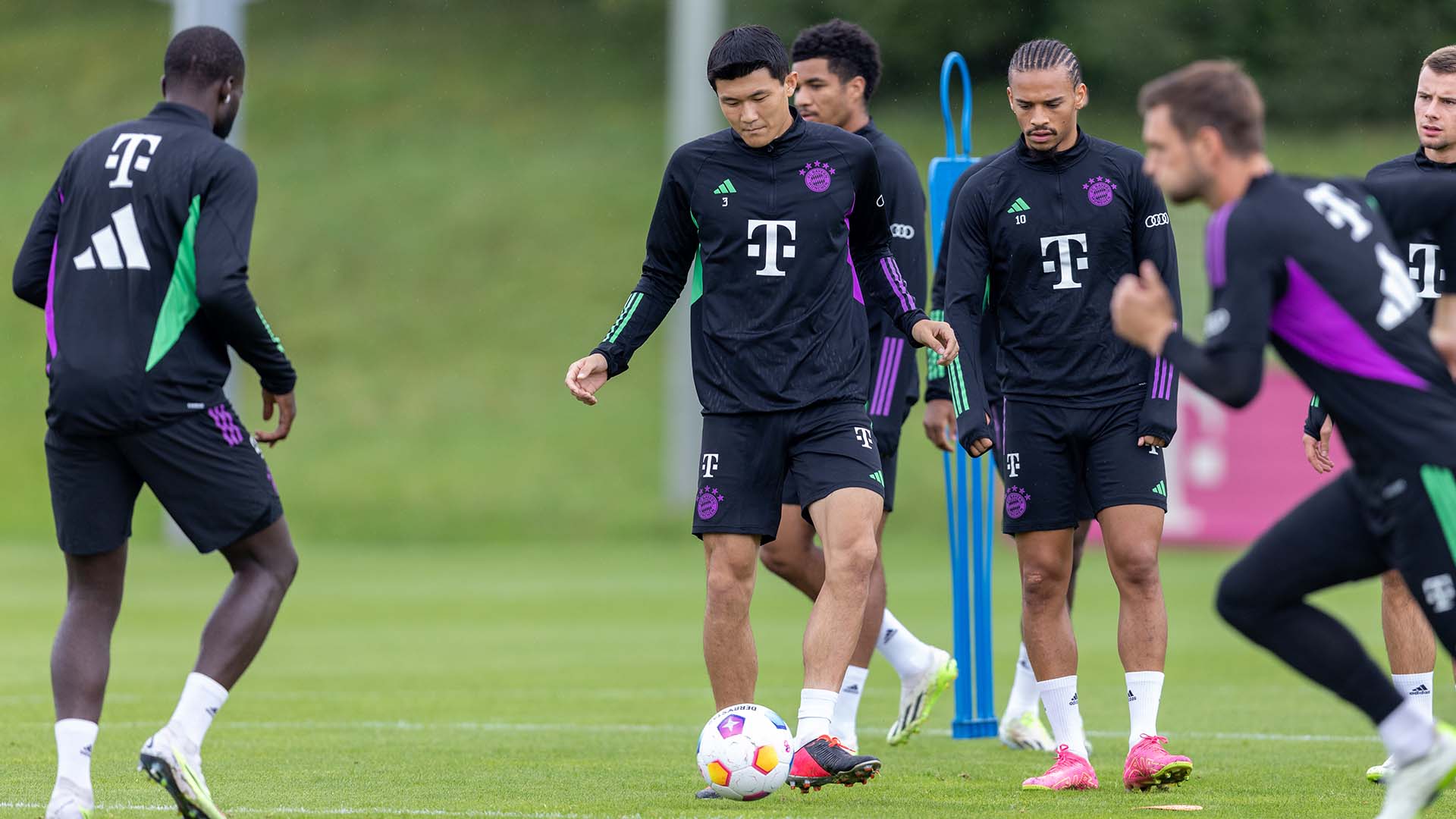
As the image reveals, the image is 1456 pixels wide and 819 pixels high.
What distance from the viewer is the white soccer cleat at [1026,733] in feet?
26.8

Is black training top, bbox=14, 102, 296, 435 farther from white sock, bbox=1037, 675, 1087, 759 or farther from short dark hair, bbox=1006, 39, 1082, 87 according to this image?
white sock, bbox=1037, 675, 1087, 759

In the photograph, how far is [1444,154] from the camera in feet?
23.2

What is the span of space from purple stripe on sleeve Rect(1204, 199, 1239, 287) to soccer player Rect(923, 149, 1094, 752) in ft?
7.11

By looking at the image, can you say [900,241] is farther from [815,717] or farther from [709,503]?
[815,717]

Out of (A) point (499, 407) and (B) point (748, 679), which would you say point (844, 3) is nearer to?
(A) point (499, 407)

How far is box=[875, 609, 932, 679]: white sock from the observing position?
8.30 meters

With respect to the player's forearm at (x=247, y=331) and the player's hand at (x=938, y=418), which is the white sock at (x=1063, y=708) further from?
the player's forearm at (x=247, y=331)

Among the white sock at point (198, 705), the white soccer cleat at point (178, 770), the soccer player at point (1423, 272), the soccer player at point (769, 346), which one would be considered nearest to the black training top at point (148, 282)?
the white sock at point (198, 705)

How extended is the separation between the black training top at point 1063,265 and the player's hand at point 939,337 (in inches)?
7.9

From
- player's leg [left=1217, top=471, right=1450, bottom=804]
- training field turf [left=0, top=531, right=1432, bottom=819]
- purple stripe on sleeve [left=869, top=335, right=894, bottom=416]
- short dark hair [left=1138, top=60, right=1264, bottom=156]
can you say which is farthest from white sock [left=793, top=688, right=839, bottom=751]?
short dark hair [left=1138, top=60, right=1264, bottom=156]

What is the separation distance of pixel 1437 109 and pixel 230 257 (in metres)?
4.49

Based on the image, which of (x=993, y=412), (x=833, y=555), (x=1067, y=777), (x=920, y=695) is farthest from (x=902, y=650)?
(x=833, y=555)

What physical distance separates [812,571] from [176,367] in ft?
10.6

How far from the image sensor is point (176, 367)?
18.4 feet
